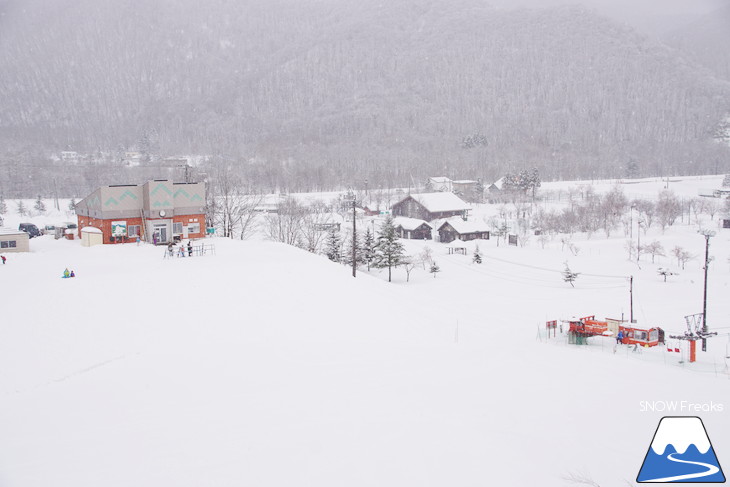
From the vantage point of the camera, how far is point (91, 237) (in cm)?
2758

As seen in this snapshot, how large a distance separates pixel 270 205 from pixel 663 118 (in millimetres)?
141355

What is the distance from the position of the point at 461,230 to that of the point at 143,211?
33.7 metres

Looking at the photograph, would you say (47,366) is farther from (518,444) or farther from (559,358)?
(559,358)

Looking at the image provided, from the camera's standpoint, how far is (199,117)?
191 m

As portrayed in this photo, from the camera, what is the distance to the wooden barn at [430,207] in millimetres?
68250

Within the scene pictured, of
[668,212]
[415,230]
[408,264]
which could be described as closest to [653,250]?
[408,264]

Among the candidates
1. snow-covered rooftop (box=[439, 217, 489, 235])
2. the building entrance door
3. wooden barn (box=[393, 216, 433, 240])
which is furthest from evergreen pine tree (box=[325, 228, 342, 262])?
wooden barn (box=[393, 216, 433, 240])

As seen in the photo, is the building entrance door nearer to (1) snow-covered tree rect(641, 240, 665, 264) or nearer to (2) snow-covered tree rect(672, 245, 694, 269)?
(1) snow-covered tree rect(641, 240, 665, 264)

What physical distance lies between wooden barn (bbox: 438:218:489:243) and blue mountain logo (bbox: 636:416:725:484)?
151ft

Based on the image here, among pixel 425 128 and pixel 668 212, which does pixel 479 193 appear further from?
pixel 425 128

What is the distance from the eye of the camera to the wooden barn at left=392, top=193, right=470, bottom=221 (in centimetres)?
6825

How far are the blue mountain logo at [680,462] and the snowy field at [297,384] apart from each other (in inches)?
14.6

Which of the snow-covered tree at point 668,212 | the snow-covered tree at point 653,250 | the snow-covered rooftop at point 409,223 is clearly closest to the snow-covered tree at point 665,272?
the snow-covered tree at point 653,250

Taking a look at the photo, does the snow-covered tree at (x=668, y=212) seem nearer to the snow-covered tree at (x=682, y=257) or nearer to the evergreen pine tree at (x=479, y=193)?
the snow-covered tree at (x=682, y=257)
